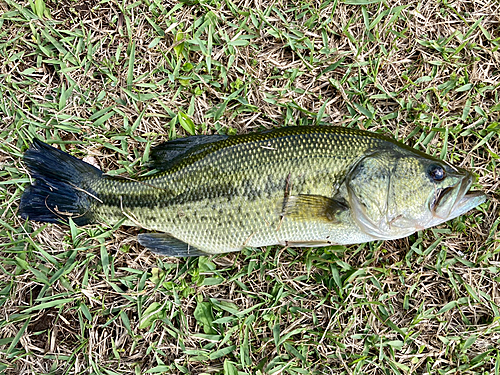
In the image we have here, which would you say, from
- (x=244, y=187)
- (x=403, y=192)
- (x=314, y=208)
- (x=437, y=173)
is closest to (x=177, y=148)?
(x=244, y=187)

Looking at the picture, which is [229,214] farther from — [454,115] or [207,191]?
[454,115]

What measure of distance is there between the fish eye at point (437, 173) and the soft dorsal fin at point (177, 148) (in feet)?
5.70

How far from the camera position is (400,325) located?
3354mm

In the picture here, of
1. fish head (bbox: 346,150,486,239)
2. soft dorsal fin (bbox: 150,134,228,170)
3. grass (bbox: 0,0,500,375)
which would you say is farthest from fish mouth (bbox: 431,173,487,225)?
soft dorsal fin (bbox: 150,134,228,170)

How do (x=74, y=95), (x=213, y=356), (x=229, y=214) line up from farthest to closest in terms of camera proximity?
(x=74, y=95) < (x=213, y=356) < (x=229, y=214)

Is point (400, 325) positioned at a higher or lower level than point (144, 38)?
lower

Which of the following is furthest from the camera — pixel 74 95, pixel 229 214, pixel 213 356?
pixel 74 95

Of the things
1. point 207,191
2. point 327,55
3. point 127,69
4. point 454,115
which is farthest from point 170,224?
point 454,115

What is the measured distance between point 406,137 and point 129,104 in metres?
2.71

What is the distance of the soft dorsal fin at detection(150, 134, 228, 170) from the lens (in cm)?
321

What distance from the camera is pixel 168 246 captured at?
125 inches

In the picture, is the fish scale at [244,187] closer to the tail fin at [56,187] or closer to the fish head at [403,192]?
the fish head at [403,192]

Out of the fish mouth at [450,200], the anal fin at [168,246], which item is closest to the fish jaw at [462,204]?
the fish mouth at [450,200]

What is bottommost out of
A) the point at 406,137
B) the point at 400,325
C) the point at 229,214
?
the point at 400,325
